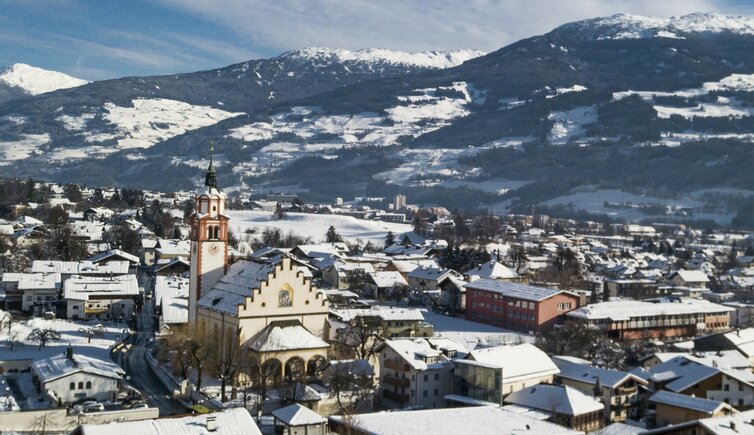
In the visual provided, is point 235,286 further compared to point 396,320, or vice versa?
point 396,320

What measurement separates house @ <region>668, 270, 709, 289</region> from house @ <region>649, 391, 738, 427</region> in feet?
145

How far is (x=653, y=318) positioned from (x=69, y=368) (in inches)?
1323

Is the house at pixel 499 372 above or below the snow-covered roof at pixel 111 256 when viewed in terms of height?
below

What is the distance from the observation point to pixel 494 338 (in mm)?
48438

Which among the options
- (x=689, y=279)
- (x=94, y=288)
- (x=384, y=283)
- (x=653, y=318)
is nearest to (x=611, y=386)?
Answer: (x=653, y=318)

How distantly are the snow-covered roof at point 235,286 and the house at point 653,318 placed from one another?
20.5 metres

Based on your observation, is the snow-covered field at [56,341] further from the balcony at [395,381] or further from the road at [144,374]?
the balcony at [395,381]

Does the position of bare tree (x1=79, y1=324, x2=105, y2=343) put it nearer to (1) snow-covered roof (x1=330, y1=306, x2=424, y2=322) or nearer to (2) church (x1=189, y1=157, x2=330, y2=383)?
(2) church (x1=189, y1=157, x2=330, y2=383)

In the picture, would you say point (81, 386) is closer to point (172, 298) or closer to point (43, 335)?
point (43, 335)

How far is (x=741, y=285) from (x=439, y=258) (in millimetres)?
24863

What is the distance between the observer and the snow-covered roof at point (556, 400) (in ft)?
98.9

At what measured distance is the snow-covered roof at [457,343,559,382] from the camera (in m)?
33.2

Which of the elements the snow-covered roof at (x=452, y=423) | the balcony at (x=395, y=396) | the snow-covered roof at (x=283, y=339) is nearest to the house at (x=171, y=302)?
the snow-covered roof at (x=283, y=339)

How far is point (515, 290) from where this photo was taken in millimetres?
54750
